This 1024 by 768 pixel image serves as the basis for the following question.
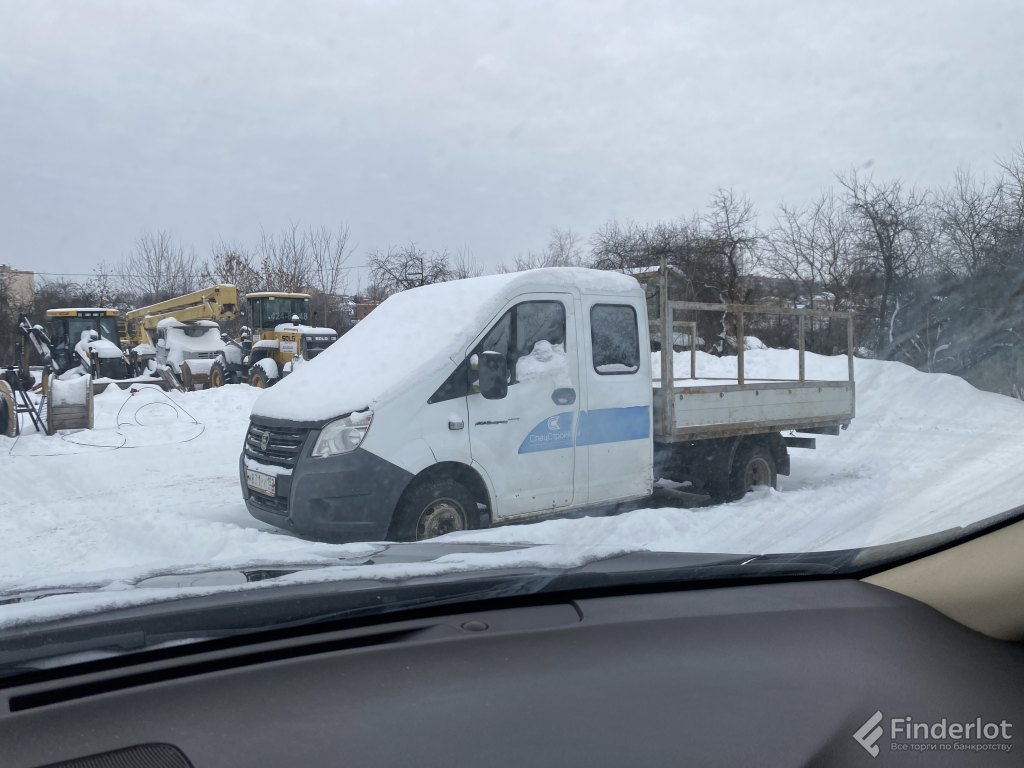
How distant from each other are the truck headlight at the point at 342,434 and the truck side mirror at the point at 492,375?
0.82 m

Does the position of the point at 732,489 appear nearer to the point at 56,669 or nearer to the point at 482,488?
the point at 482,488

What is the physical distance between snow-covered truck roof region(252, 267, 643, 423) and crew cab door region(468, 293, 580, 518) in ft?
0.49

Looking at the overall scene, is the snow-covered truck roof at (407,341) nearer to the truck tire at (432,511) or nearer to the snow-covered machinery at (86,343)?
the truck tire at (432,511)

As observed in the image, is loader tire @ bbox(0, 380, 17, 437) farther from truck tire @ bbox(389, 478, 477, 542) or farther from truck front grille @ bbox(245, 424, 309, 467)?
truck tire @ bbox(389, 478, 477, 542)

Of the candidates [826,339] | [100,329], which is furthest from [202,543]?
[100,329]

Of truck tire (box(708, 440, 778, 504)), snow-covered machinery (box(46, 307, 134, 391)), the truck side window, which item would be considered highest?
snow-covered machinery (box(46, 307, 134, 391))

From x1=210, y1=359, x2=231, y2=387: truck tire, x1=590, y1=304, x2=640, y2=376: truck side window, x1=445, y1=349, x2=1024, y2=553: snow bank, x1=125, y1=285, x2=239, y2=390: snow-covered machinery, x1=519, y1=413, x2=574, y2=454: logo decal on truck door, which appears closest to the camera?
x1=445, y1=349, x2=1024, y2=553: snow bank

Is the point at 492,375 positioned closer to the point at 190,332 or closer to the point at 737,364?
the point at 737,364

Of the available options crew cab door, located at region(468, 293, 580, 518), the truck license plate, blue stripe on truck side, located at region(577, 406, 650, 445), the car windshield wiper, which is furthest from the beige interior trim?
the truck license plate

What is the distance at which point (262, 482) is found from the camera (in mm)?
5695

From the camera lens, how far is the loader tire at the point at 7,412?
11828mm

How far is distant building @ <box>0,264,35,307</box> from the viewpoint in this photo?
12.6 metres

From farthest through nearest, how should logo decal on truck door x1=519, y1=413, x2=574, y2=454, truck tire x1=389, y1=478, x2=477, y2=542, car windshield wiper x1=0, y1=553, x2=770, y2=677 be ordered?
1. logo decal on truck door x1=519, y1=413, x2=574, y2=454
2. truck tire x1=389, y1=478, x2=477, y2=542
3. car windshield wiper x1=0, y1=553, x2=770, y2=677

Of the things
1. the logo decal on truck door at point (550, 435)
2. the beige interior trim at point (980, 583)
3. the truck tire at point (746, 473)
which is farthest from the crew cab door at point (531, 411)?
the beige interior trim at point (980, 583)
